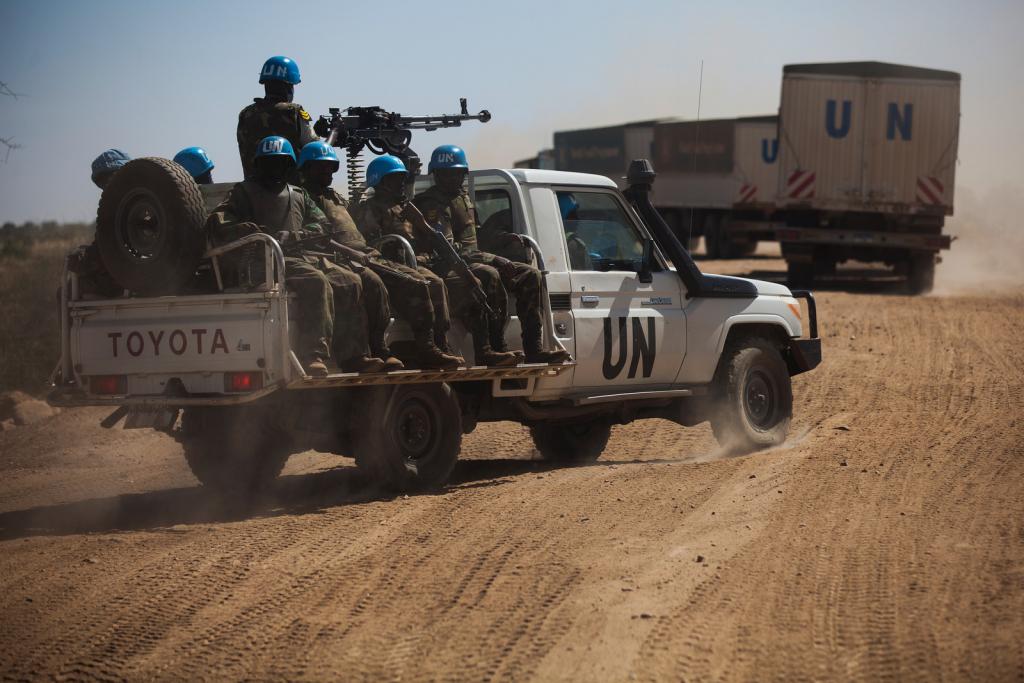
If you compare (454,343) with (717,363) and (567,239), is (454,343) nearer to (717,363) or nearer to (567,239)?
(567,239)

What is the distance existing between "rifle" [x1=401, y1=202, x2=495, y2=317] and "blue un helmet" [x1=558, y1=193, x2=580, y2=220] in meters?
1.16

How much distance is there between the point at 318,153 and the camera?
9.02 m

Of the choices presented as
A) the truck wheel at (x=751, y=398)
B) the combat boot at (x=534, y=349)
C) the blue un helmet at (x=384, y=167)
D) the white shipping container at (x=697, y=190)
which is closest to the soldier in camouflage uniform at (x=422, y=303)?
the blue un helmet at (x=384, y=167)

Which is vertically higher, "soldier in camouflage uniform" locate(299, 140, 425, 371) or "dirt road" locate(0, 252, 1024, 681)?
"soldier in camouflage uniform" locate(299, 140, 425, 371)

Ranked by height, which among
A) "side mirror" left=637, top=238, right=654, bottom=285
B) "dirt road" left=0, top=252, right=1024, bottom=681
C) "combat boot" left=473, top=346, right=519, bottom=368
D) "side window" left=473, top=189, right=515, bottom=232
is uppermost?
"side window" left=473, top=189, right=515, bottom=232

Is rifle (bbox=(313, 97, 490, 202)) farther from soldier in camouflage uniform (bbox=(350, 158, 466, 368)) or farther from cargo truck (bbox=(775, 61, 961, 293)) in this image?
cargo truck (bbox=(775, 61, 961, 293))

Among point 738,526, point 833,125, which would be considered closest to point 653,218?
point 738,526

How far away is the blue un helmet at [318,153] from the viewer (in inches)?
355

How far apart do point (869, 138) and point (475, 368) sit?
19358 millimetres

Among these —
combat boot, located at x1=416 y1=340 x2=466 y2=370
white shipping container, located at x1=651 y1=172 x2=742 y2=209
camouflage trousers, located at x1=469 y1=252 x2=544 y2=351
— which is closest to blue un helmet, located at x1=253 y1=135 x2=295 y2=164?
combat boot, located at x1=416 y1=340 x2=466 y2=370

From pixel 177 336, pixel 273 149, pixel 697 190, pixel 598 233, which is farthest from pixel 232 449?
pixel 697 190

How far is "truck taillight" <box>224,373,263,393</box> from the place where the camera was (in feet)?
26.1

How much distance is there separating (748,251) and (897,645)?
32267mm

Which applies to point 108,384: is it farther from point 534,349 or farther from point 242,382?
point 534,349
